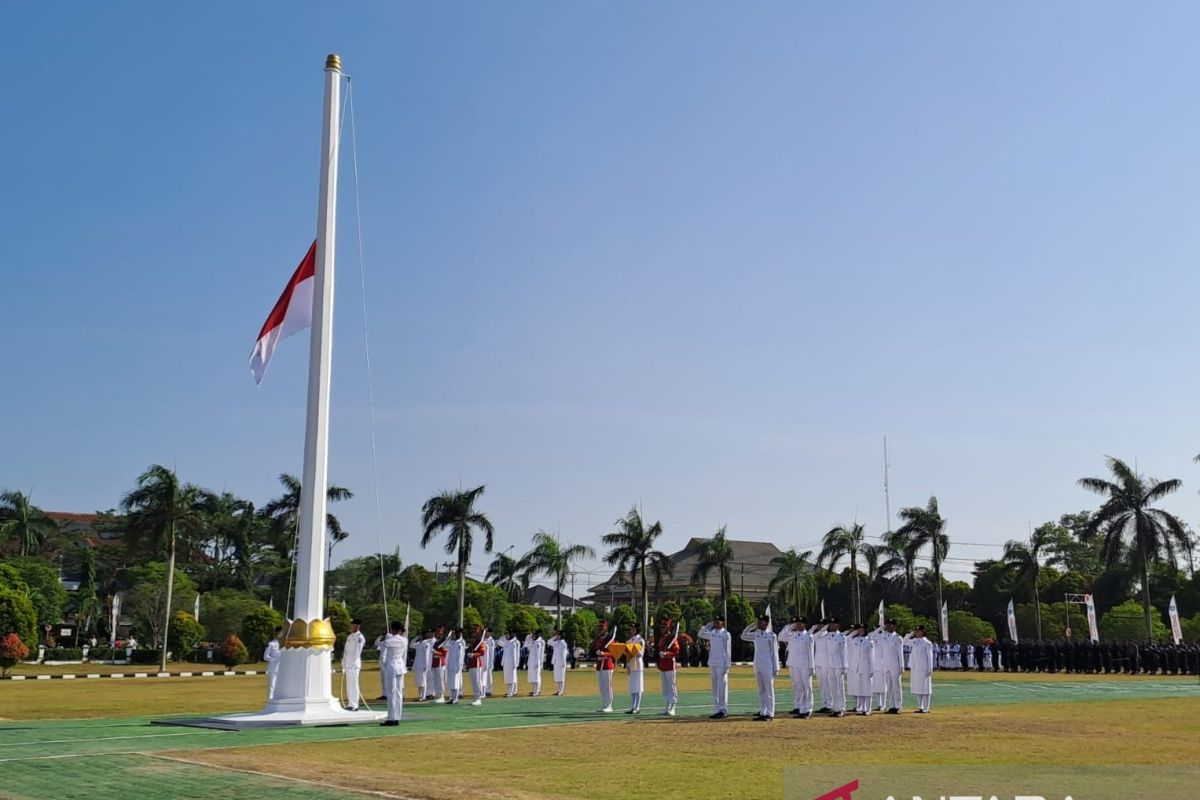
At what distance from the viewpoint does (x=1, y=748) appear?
43.2ft

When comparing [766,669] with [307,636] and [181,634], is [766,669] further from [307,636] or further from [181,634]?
[181,634]

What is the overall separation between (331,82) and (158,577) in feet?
184

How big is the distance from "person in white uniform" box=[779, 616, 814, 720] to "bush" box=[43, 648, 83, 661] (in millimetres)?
49536

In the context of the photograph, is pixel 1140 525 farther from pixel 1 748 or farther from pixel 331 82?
pixel 1 748

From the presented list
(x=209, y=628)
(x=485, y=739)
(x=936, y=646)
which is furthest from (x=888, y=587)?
(x=485, y=739)

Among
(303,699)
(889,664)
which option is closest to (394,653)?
(303,699)

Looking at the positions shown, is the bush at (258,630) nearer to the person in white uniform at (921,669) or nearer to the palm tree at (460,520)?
the palm tree at (460,520)

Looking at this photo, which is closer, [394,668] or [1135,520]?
[394,668]

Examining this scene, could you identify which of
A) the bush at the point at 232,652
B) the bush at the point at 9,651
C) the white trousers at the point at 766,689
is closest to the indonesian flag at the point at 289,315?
the white trousers at the point at 766,689

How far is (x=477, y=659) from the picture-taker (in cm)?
2398

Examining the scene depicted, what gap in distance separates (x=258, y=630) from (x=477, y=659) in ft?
91.4

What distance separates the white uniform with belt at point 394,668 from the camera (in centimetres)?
1730

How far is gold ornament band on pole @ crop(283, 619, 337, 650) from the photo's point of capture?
1700 centimetres

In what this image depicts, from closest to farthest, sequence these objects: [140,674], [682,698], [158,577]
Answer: [682,698] < [140,674] < [158,577]
